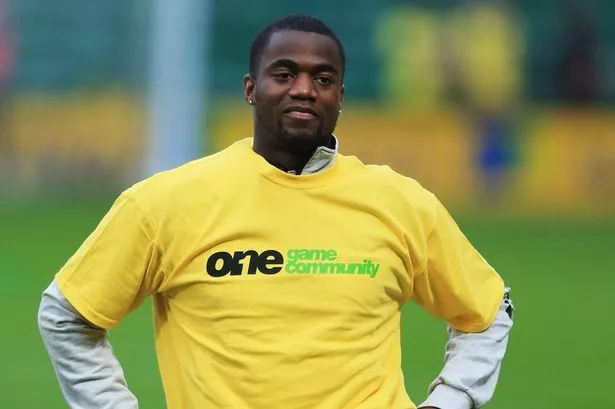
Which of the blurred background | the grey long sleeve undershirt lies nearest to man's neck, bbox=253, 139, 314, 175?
the grey long sleeve undershirt

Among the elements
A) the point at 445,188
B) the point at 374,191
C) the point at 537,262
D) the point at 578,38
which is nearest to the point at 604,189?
the point at 445,188

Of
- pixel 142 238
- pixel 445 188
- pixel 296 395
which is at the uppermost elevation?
pixel 142 238

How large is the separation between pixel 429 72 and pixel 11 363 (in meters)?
14.7

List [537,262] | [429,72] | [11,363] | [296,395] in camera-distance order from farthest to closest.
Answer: [429,72] → [537,262] → [11,363] → [296,395]

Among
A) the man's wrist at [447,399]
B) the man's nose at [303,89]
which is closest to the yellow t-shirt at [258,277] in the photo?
the man's wrist at [447,399]

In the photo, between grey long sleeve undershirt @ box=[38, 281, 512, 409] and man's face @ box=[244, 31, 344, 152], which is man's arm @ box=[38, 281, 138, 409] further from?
man's face @ box=[244, 31, 344, 152]

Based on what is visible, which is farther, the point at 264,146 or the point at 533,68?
the point at 533,68

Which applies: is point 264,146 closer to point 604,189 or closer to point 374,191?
point 374,191

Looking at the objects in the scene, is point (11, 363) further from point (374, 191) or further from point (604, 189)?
point (604, 189)

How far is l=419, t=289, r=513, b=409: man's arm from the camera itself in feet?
17.0

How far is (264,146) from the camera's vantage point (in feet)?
16.8

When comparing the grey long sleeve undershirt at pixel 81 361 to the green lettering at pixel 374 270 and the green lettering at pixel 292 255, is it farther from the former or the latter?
the green lettering at pixel 292 255

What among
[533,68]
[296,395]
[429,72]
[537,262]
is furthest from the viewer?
[533,68]

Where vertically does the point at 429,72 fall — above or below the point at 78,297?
below
